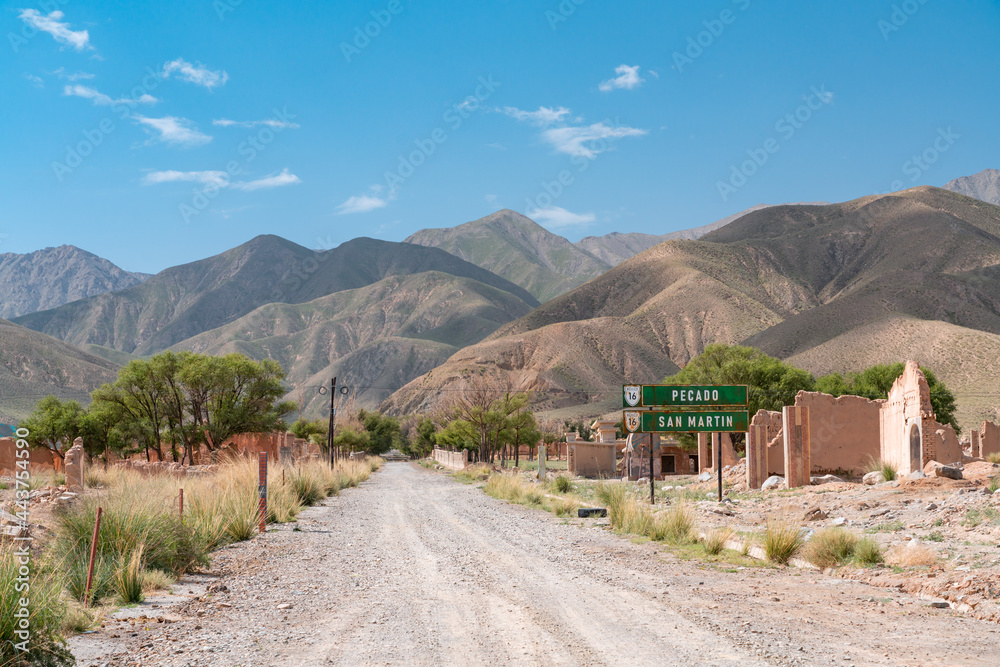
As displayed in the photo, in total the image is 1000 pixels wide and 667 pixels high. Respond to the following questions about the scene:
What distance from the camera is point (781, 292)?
136 meters

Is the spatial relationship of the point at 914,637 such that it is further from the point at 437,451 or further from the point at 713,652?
the point at 437,451

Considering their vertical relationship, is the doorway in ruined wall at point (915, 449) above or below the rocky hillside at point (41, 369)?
below

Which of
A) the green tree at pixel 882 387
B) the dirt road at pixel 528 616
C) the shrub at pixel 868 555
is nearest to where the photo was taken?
the dirt road at pixel 528 616

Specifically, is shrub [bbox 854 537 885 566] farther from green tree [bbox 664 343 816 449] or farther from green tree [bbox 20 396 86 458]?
Answer: green tree [bbox 20 396 86 458]

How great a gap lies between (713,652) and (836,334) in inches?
3627

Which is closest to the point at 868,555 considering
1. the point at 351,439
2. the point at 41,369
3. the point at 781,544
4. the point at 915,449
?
the point at 781,544

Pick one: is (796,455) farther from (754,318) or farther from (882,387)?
(754,318)

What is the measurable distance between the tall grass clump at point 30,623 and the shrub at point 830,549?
386 inches

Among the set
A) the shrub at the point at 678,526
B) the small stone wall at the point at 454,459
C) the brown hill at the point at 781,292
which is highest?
the brown hill at the point at 781,292

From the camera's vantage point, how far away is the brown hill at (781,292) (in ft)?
324

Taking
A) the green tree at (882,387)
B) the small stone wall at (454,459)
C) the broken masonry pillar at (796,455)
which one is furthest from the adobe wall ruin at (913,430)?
the small stone wall at (454,459)

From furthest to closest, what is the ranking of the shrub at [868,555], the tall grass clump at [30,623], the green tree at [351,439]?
the green tree at [351,439]
the shrub at [868,555]
the tall grass clump at [30,623]

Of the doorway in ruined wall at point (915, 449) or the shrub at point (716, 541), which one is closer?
the shrub at point (716, 541)

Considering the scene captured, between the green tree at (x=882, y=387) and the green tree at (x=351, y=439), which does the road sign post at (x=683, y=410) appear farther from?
the green tree at (x=351, y=439)
